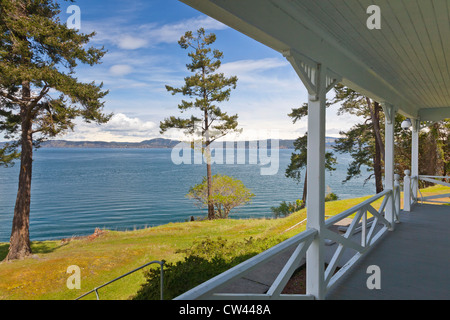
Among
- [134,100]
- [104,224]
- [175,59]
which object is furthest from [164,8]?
[104,224]

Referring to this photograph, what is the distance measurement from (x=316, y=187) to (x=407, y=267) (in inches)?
70.4

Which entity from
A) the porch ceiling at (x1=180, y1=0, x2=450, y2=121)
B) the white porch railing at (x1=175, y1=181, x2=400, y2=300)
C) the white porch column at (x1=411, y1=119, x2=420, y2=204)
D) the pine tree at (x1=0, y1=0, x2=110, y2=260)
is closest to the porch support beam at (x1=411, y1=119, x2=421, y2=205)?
the white porch column at (x1=411, y1=119, x2=420, y2=204)

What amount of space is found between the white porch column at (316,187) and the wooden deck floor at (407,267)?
0.85ft

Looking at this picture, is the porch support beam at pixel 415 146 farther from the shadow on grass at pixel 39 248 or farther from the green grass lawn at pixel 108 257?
the shadow on grass at pixel 39 248

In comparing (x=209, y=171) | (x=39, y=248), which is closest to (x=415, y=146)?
(x=209, y=171)

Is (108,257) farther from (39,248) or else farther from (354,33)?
(354,33)

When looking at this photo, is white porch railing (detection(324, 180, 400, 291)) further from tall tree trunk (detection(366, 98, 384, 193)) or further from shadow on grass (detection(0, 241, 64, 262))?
shadow on grass (detection(0, 241, 64, 262))

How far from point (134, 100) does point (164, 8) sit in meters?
12.4

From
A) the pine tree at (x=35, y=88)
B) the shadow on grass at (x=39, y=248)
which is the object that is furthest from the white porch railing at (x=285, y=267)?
the shadow on grass at (x=39, y=248)

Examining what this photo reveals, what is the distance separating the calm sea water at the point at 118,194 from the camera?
72.3 feet

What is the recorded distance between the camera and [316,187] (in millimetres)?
2623

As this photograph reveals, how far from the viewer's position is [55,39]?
10.5 meters
